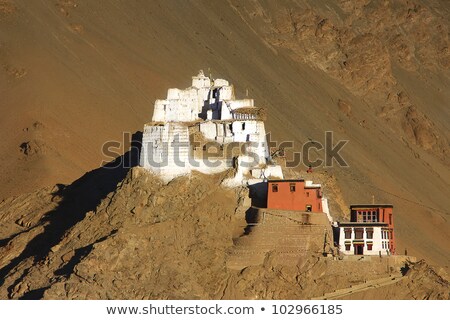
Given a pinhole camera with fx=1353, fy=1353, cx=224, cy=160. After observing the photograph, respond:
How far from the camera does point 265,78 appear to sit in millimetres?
118812

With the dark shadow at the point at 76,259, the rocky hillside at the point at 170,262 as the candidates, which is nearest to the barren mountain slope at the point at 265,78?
the rocky hillside at the point at 170,262

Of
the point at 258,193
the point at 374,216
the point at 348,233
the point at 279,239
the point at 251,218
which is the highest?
the point at 258,193

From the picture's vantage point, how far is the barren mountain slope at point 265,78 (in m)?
103

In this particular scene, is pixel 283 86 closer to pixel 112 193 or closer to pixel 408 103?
pixel 408 103

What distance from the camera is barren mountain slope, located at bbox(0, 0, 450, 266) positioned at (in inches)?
4070

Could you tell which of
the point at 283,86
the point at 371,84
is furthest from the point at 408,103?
the point at 283,86

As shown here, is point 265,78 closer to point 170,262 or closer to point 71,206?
point 71,206

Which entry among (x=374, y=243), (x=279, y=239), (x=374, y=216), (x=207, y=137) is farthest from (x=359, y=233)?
(x=207, y=137)

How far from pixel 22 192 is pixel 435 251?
31.6 m

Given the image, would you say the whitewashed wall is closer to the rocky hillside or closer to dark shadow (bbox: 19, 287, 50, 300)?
the rocky hillside

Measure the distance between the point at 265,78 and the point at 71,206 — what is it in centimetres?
4173

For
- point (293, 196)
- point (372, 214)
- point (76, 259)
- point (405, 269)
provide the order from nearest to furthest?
point (76, 259), point (405, 269), point (293, 196), point (372, 214)

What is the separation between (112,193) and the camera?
72.6 meters

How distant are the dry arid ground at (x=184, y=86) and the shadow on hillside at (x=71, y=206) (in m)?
0.15
